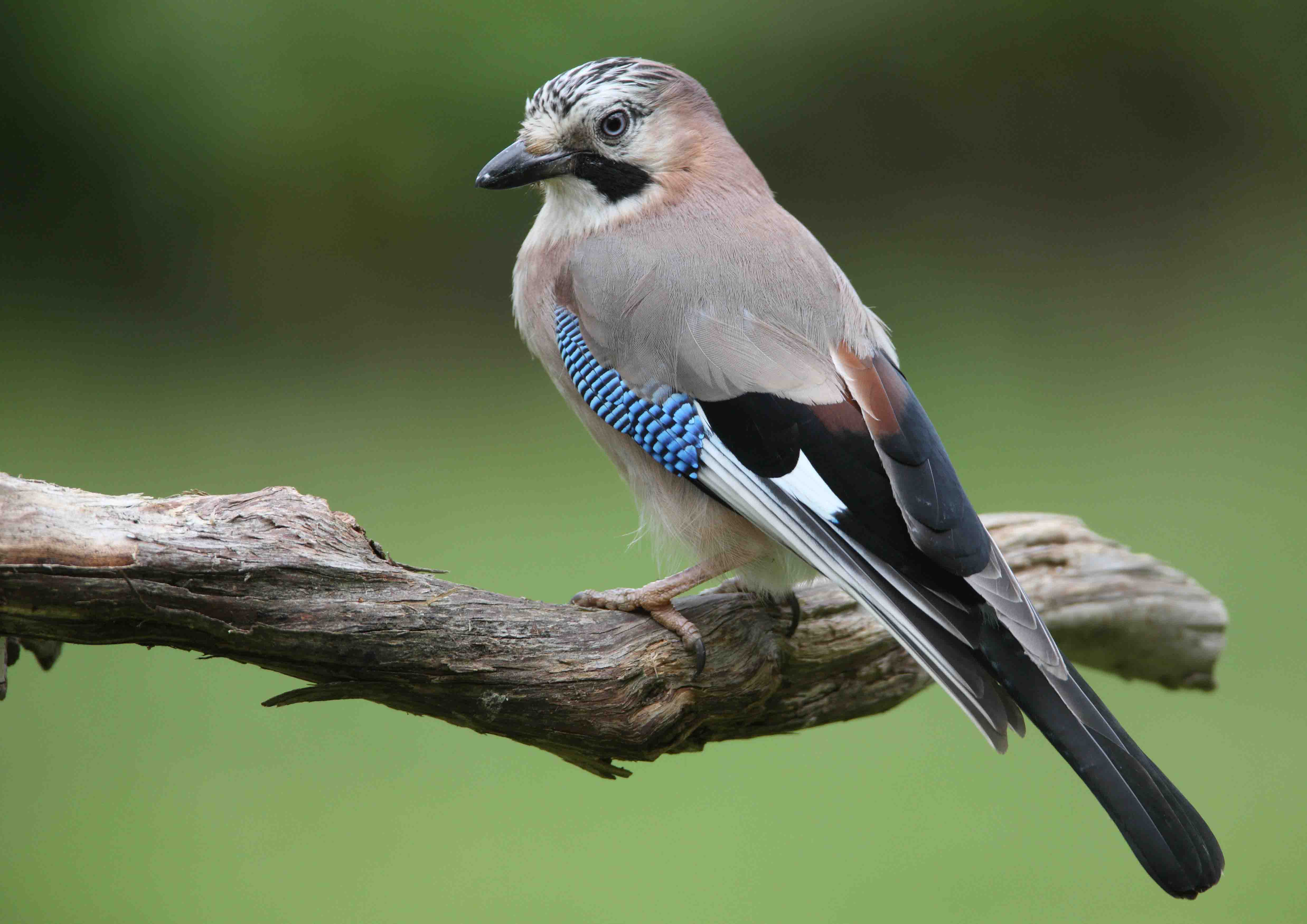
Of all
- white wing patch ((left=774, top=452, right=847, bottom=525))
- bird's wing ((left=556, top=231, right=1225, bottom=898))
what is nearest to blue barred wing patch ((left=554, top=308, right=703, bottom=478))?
bird's wing ((left=556, top=231, right=1225, bottom=898))

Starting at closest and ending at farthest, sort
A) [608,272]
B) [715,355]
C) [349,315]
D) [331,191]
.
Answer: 1. [715,355]
2. [608,272]
3. [331,191]
4. [349,315]

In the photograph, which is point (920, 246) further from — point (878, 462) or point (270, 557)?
point (270, 557)

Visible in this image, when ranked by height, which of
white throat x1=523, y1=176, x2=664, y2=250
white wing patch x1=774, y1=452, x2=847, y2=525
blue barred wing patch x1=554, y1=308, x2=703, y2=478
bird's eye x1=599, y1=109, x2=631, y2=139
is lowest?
white wing patch x1=774, y1=452, x2=847, y2=525

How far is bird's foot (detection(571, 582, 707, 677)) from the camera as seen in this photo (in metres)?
1.53

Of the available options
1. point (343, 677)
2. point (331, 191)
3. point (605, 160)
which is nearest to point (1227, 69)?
point (331, 191)

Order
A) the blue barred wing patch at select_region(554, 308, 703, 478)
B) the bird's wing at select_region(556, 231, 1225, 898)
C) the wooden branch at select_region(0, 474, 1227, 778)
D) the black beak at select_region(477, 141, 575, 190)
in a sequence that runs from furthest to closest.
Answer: the black beak at select_region(477, 141, 575, 190)
the blue barred wing patch at select_region(554, 308, 703, 478)
the bird's wing at select_region(556, 231, 1225, 898)
the wooden branch at select_region(0, 474, 1227, 778)

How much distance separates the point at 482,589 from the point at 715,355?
1.29 feet

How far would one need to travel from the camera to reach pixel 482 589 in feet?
4.65

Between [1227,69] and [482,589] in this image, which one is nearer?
[482,589]

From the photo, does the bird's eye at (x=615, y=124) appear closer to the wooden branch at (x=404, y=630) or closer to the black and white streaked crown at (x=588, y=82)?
the black and white streaked crown at (x=588, y=82)

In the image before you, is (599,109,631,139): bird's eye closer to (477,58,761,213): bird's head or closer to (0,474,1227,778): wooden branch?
(477,58,761,213): bird's head

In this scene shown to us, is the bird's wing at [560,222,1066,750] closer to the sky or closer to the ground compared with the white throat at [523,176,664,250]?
closer to the ground

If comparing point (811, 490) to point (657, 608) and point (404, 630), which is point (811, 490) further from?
point (404, 630)

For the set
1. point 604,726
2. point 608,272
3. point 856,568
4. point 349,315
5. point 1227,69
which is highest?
point 1227,69
